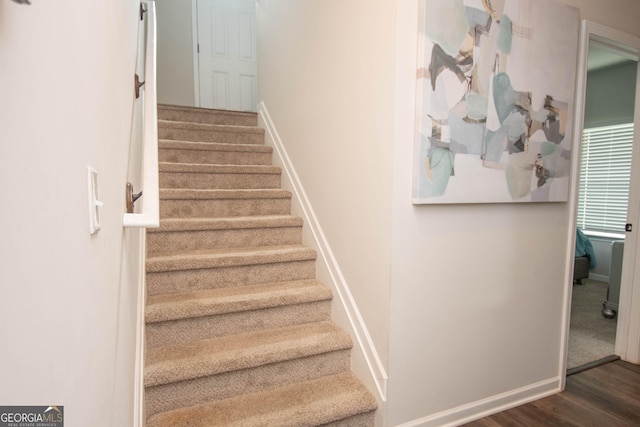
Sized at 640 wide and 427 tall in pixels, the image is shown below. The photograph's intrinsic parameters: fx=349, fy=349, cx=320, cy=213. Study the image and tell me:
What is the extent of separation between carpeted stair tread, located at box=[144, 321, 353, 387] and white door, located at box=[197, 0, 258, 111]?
11.0ft

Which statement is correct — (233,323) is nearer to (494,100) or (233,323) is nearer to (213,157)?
(213,157)

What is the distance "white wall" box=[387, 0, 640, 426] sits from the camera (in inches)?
60.9

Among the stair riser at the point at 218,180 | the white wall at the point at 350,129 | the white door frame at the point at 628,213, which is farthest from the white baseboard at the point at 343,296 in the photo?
the white door frame at the point at 628,213

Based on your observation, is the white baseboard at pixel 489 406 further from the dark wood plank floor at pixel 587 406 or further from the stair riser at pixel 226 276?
the stair riser at pixel 226 276

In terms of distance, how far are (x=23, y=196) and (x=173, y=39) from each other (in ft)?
14.8

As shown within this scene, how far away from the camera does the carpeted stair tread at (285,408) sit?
144 centimetres

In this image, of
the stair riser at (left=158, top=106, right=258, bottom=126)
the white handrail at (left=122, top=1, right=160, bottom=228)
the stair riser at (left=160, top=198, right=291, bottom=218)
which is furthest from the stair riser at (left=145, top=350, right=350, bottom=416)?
the stair riser at (left=158, top=106, right=258, bottom=126)

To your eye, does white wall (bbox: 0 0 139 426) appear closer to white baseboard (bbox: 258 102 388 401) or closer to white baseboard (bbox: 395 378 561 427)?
white baseboard (bbox: 258 102 388 401)

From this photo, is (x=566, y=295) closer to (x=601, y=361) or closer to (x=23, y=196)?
(x=601, y=361)

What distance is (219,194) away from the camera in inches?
93.8

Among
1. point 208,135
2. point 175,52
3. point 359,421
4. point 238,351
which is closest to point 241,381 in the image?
point 238,351

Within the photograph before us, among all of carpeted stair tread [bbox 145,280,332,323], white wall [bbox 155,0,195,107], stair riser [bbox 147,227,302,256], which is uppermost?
white wall [bbox 155,0,195,107]

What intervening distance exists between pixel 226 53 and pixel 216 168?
7.93 feet

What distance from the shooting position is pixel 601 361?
7.77 feet
